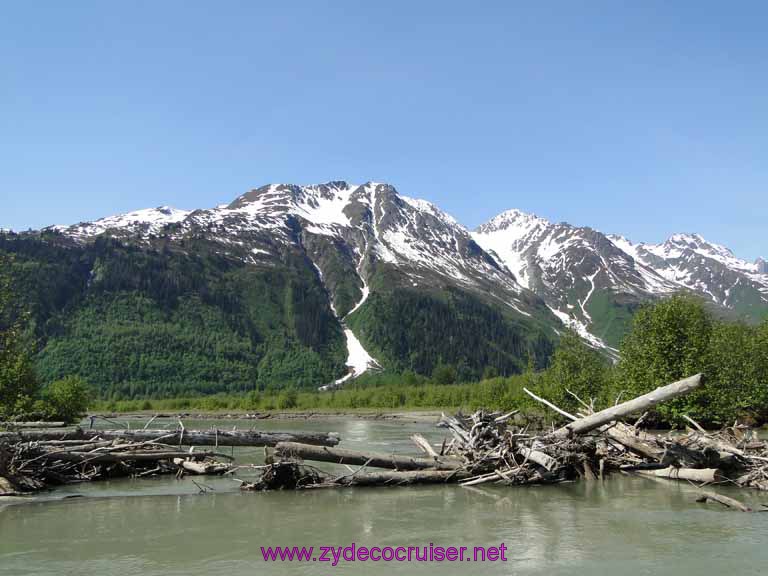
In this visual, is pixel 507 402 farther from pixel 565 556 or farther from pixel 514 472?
pixel 565 556

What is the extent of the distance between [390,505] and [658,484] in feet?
41.7

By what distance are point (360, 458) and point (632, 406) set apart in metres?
11.9

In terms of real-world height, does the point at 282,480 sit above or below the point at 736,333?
below

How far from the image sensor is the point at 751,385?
60531 mm

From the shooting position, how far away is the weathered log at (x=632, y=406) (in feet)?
73.6

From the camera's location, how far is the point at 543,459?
24766 millimetres

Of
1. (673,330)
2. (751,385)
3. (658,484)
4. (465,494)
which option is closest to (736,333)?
(751,385)

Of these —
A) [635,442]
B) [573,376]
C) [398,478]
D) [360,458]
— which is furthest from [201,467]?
[573,376]

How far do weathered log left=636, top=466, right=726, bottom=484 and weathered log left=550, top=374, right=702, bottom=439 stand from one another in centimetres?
362

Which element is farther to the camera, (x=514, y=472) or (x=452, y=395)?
(x=452, y=395)

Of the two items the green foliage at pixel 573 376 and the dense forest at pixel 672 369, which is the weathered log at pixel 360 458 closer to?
the dense forest at pixel 672 369

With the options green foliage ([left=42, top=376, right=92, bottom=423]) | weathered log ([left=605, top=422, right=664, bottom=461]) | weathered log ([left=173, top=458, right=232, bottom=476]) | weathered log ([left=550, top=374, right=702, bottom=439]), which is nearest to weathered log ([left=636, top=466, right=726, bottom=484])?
weathered log ([left=605, top=422, right=664, bottom=461])

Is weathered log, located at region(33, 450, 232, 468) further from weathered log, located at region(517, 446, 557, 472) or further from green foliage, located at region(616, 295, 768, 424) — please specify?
green foliage, located at region(616, 295, 768, 424)

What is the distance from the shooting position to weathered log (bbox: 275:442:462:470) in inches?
976
